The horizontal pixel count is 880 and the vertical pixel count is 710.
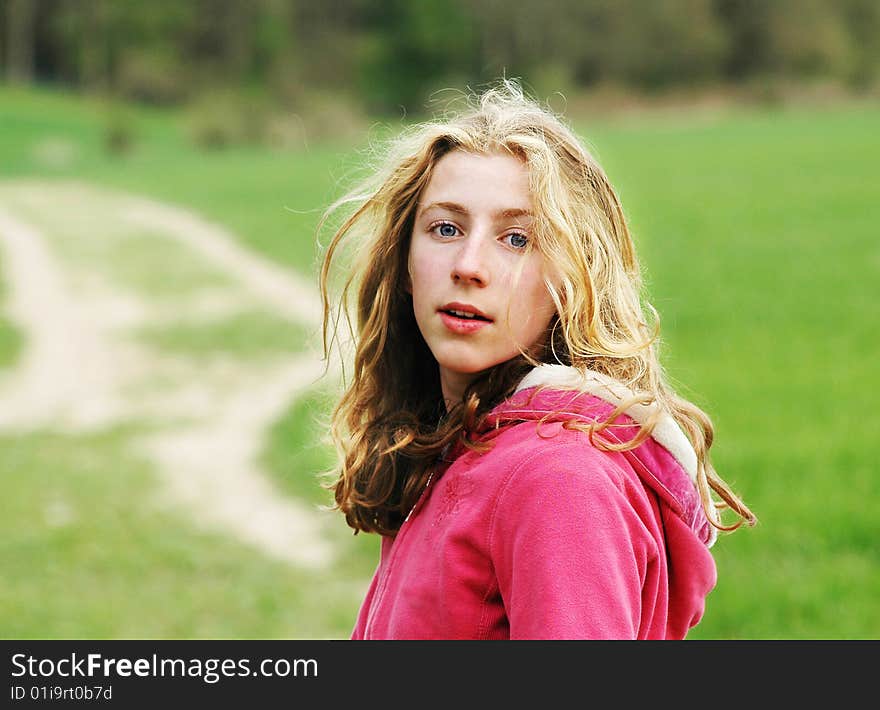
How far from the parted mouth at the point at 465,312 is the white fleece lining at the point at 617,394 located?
100 millimetres

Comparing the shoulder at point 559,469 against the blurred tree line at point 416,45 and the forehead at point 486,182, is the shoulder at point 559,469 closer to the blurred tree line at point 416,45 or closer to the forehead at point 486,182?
the forehead at point 486,182

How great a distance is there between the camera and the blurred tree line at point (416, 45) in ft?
184

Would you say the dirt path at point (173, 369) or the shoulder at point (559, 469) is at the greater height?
the shoulder at point (559, 469)

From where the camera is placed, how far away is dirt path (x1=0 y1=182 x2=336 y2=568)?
6277 mm

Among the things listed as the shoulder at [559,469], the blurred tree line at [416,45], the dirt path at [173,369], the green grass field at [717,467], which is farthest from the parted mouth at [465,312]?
the blurred tree line at [416,45]

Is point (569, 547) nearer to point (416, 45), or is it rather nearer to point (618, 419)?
point (618, 419)

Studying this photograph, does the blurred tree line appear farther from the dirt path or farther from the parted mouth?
the parted mouth

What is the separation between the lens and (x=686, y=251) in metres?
14.6

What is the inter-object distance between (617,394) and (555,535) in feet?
0.87

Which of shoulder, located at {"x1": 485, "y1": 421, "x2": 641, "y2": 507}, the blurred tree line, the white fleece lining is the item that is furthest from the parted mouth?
the blurred tree line

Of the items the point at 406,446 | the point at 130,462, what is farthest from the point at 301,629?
the point at 406,446

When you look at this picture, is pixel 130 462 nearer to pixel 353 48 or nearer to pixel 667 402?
pixel 667 402

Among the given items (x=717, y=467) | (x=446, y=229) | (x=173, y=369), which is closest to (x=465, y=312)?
(x=446, y=229)

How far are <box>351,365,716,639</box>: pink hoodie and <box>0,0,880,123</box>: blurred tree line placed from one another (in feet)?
178
